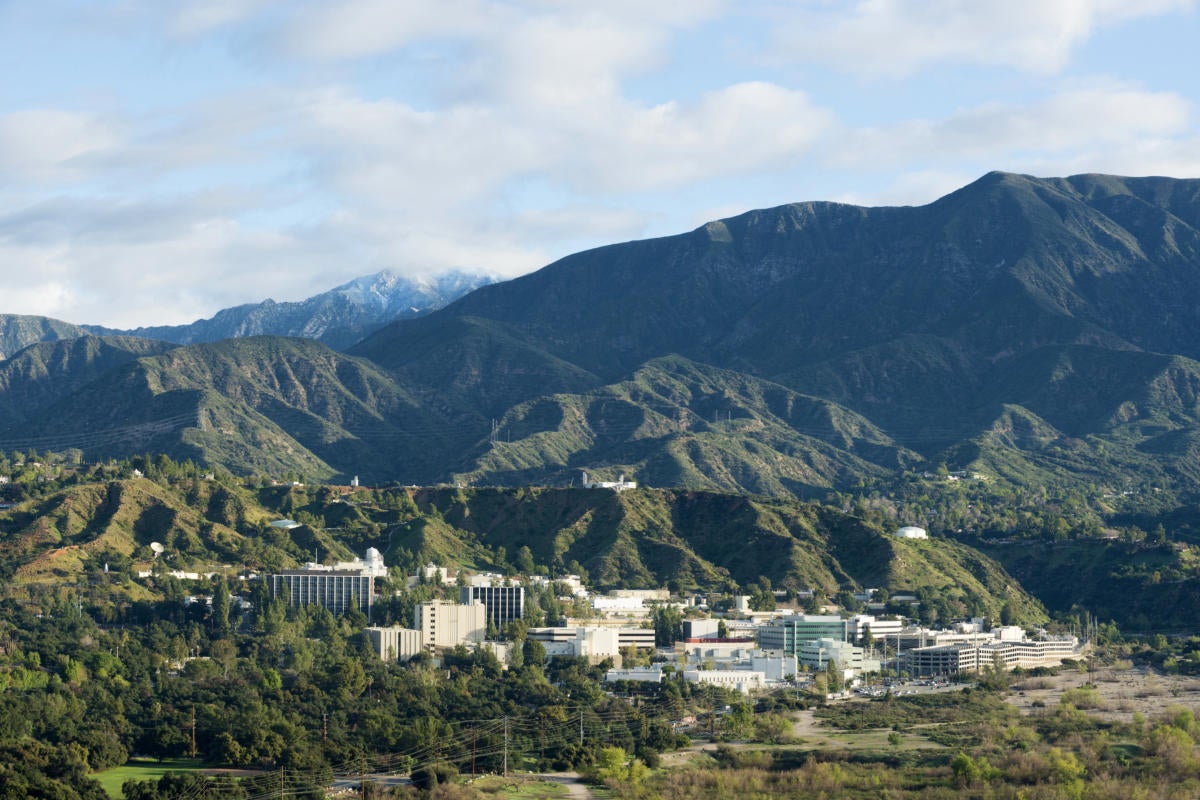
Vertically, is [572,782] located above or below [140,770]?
below

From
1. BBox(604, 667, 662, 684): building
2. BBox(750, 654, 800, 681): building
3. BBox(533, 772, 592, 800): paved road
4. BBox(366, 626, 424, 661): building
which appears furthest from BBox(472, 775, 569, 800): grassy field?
BBox(750, 654, 800, 681): building

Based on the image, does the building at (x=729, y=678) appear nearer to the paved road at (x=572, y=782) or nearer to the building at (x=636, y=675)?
the building at (x=636, y=675)

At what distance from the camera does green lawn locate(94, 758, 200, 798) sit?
13099 centimetres

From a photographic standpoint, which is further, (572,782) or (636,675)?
(636,675)

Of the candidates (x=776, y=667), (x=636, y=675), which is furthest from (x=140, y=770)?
(x=776, y=667)

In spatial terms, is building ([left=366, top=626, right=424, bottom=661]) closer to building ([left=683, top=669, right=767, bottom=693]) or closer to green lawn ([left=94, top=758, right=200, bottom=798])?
building ([left=683, top=669, right=767, bottom=693])

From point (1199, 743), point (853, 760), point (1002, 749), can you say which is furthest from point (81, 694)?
point (1199, 743)

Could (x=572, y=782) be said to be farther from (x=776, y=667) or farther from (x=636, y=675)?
(x=776, y=667)

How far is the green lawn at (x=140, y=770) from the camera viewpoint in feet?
430

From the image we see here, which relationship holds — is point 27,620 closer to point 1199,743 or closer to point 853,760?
point 853,760

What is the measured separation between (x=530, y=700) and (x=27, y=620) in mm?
53080

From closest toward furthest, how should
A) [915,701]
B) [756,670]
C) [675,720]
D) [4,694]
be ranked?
[4,694] → [675,720] → [915,701] → [756,670]

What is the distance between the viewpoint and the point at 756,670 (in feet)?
642

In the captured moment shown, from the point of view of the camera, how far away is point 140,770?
139m
